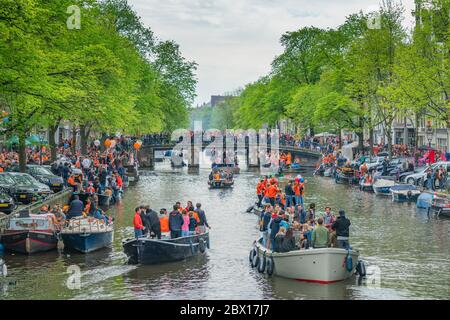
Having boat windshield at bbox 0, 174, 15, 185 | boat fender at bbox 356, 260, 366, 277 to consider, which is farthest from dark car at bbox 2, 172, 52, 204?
boat fender at bbox 356, 260, 366, 277

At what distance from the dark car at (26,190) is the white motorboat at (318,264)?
19.3 m

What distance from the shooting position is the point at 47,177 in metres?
53.1

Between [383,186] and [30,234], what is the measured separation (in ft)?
109

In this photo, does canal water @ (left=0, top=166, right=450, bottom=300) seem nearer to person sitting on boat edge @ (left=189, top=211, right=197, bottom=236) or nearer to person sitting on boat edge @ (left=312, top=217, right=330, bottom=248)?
person sitting on boat edge @ (left=189, top=211, right=197, bottom=236)

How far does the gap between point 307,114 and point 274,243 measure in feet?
216

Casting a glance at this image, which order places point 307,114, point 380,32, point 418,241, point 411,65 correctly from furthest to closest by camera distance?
point 307,114 → point 380,32 → point 411,65 → point 418,241

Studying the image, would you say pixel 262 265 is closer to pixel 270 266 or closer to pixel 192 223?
pixel 270 266

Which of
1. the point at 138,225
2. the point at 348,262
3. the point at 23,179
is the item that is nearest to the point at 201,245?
the point at 138,225

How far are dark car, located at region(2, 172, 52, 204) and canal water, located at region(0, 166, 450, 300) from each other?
4131 mm

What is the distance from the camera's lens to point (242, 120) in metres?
138

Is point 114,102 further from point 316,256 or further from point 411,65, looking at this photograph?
point 316,256

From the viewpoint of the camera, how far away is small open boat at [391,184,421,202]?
5606cm

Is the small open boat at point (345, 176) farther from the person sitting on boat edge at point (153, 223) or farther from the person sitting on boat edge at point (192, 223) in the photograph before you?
the person sitting on boat edge at point (153, 223)
